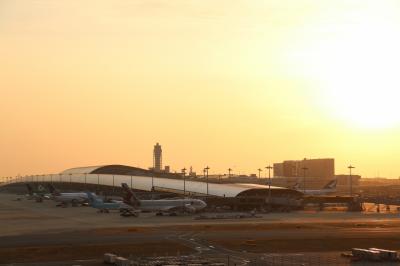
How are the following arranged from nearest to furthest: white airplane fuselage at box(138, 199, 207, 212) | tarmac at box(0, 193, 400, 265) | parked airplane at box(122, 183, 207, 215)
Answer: tarmac at box(0, 193, 400, 265), parked airplane at box(122, 183, 207, 215), white airplane fuselage at box(138, 199, 207, 212)

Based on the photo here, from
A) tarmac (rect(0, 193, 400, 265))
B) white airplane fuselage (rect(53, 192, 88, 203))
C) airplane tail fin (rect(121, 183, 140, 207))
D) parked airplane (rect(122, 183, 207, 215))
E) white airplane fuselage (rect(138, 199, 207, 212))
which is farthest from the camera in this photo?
white airplane fuselage (rect(53, 192, 88, 203))

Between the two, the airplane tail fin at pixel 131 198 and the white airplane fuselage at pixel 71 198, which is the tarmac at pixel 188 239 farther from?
the white airplane fuselage at pixel 71 198

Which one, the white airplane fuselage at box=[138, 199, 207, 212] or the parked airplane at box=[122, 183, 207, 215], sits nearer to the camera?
the parked airplane at box=[122, 183, 207, 215]

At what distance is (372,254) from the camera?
63500 mm

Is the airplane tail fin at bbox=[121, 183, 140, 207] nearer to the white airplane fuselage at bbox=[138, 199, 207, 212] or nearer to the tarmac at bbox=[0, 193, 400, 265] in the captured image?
the white airplane fuselage at bbox=[138, 199, 207, 212]

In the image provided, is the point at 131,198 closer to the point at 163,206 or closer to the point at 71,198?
the point at 163,206

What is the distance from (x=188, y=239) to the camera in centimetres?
8281

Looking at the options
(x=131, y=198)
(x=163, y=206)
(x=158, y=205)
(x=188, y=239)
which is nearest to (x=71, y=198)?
(x=131, y=198)

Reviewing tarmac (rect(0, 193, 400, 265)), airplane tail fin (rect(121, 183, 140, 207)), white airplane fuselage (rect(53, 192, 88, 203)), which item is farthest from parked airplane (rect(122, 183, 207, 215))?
white airplane fuselage (rect(53, 192, 88, 203))

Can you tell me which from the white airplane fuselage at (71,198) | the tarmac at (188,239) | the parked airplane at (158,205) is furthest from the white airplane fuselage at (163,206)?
the white airplane fuselage at (71,198)

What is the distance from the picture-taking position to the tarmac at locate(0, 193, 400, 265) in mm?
68625

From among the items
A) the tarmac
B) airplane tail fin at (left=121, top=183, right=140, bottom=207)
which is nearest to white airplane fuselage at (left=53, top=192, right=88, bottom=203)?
airplane tail fin at (left=121, top=183, right=140, bottom=207)

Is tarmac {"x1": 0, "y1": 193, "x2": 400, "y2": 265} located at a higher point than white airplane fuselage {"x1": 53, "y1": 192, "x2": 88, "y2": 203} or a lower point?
lower

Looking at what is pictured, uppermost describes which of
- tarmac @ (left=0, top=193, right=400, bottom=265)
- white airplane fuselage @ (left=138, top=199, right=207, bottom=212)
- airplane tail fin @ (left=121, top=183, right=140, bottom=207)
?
airplane tail fin @ (left=121, top=183, right=140, bottom=207)
